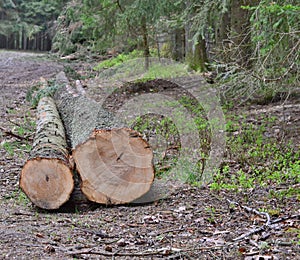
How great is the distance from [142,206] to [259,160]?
239cm

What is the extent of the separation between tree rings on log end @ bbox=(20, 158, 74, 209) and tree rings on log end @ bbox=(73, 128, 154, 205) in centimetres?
25

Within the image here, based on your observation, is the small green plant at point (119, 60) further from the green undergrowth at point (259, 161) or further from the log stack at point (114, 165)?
the log stack at point (114, 165)

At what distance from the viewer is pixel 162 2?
12.5m

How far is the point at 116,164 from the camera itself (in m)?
5.74

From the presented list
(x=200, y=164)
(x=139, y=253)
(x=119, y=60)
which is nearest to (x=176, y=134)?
(x=200, y=164)

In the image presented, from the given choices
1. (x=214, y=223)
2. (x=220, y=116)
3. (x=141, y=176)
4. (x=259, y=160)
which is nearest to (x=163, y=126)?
(x=220, y=116)

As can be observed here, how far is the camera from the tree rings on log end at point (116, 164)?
571 centimetres

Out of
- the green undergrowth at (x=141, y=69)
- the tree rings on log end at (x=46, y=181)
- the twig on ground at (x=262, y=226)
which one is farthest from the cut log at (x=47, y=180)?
the green undergrowth at (x=141, y=69)

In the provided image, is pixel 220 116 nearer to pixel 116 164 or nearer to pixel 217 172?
pixel 217 172

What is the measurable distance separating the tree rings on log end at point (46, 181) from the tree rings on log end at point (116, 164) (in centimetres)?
25

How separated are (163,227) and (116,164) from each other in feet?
4.00

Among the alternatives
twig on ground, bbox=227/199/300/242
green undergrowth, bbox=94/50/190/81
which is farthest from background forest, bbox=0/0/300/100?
twig on ground, bbox=227/199/300/242

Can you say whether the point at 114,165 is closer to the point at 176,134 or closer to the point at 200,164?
the point at 200,164

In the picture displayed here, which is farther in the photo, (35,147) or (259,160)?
(259,160)
